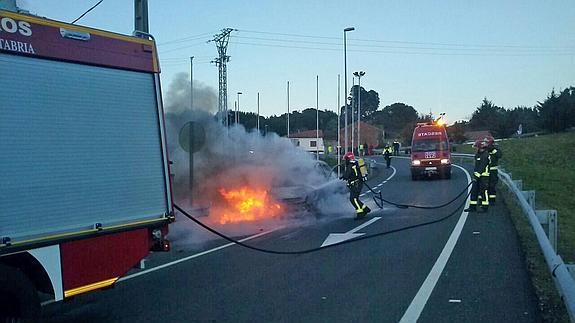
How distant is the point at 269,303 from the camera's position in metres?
6.64

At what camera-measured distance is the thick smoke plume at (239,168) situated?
1491 centimetres

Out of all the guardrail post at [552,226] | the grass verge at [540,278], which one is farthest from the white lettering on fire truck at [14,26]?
the guardrail post at [552,226]

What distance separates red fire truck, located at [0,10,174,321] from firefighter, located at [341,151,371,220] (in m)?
8.45

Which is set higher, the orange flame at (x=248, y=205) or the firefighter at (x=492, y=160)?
the firefighter at (x=492, y=160)

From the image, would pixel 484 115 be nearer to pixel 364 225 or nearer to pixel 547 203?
pixel 547 203

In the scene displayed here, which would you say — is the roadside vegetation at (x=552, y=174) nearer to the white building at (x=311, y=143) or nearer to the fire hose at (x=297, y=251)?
the fire hose at (x=297, y=251)

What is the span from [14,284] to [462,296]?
4669 millimetres

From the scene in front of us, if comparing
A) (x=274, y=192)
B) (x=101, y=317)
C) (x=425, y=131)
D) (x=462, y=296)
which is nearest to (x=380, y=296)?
(x=462, y=296)

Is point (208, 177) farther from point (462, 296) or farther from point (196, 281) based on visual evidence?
point (462, 296)

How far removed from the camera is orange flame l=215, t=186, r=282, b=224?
48.0ft

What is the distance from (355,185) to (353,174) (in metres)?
0.32

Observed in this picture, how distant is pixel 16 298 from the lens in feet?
16.1

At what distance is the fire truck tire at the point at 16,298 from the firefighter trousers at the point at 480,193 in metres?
11.7

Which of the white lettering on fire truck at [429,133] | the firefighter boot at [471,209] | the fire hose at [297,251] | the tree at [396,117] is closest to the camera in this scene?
the fire hose at [297,251]
